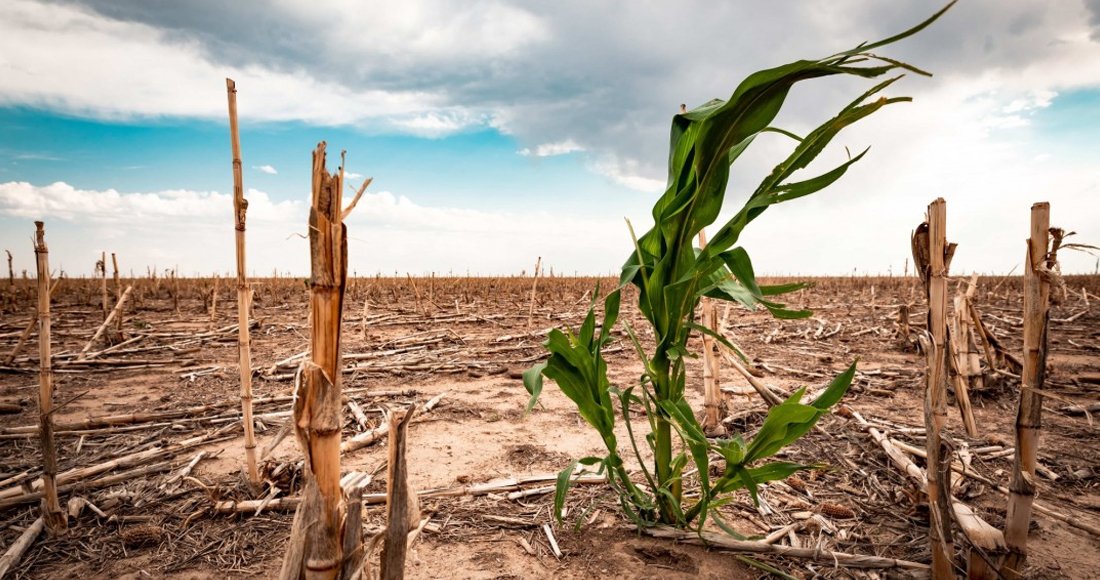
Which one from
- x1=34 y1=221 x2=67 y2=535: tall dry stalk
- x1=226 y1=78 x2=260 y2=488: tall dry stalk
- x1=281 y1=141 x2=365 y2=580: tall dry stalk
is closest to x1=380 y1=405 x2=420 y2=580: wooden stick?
x1=281 y1=141 x2=365 y2=580: tall dry stalk

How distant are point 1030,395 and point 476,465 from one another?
3007mm

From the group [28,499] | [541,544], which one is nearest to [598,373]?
[541,544]

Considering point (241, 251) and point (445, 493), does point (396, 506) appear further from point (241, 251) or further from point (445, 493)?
point (241, 251)

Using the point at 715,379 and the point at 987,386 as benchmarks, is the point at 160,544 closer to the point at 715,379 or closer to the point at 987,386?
the point at 715,379

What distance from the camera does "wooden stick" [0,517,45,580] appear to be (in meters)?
2.36

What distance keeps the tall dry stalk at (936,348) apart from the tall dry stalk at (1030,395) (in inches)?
12.1

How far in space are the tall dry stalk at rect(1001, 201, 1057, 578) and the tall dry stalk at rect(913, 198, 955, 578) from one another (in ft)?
1.01

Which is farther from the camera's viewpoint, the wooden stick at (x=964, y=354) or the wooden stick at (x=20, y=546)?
the wooden stick at (x=964, y=354)

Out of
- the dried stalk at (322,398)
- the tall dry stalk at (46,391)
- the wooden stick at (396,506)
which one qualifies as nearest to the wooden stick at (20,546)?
the tall dry stalk at (46,391)

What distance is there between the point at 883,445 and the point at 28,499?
17.6 feet

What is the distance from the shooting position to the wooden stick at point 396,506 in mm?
1394

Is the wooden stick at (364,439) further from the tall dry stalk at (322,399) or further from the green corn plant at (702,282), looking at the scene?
the tall dry stalk at (322,399)

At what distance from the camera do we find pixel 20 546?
250 centimetres

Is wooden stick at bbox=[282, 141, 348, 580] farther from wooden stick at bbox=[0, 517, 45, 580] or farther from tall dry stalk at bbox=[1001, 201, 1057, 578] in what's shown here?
tall dry stalk at bbox=[1001, 201, 1057, 578]
